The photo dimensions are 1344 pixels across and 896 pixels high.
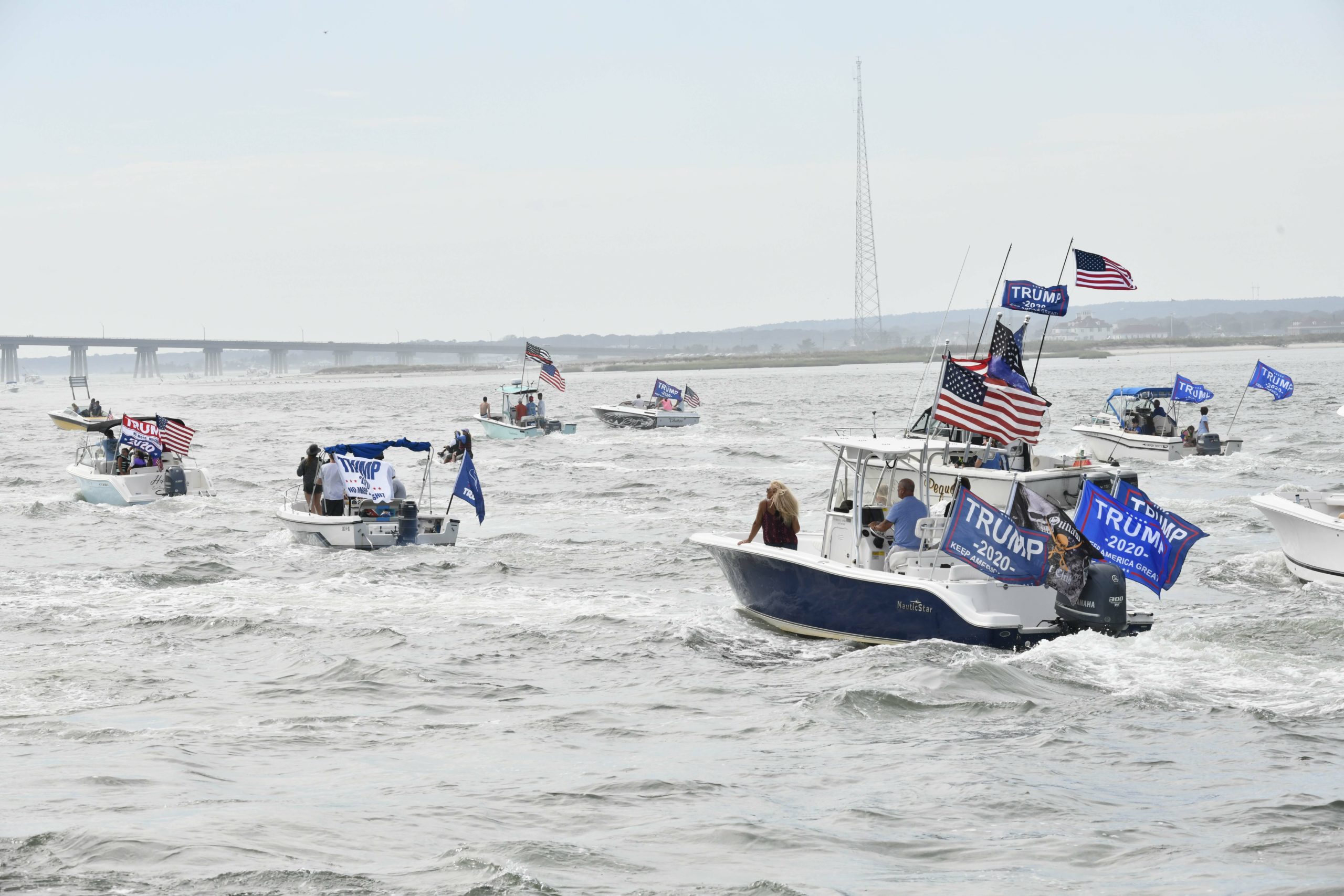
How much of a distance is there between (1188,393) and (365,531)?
23987mm

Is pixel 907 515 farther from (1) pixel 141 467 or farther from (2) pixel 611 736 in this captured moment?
(1) pixel 141 467

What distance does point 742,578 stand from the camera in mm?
16828

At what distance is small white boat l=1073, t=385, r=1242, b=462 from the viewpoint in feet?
122

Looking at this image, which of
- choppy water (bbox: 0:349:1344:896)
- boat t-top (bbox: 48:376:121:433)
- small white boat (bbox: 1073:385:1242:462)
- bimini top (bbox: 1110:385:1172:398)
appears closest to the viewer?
choppy water (bbox: 0:349:1344:896)

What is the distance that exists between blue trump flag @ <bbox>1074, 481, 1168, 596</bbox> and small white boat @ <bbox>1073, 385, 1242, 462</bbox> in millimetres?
24849

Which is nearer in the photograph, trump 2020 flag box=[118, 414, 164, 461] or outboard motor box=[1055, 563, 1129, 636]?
outboard motor box=[1055, 563, 1129, 636]

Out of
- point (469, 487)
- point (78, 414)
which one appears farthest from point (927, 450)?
point (78, 414)

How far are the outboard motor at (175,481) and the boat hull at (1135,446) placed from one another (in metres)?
23.0

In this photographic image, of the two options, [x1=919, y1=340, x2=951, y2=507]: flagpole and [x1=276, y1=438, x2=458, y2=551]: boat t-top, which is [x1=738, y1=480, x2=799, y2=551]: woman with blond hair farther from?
[x1=276, y1=438, x2=458, y2=551]: boat t-top

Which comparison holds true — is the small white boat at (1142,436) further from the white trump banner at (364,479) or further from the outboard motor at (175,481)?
the outboard motor at (175,481)

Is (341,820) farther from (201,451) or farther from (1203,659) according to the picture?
(201,451)

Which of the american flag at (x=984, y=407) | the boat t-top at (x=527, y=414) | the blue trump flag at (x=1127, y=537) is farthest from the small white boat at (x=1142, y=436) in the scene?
the blue trump flag at (x=1127, y=537)

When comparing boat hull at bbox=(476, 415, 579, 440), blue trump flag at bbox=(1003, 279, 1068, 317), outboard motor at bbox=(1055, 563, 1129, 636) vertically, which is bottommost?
boat hull at bbox=(476, 415, 579, 440)

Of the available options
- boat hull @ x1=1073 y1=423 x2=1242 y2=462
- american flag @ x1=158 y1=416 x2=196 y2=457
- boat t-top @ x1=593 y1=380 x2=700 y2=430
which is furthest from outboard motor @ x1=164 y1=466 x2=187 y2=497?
boat t-top @ x1=593 y1=380 x2=700 y2=430
